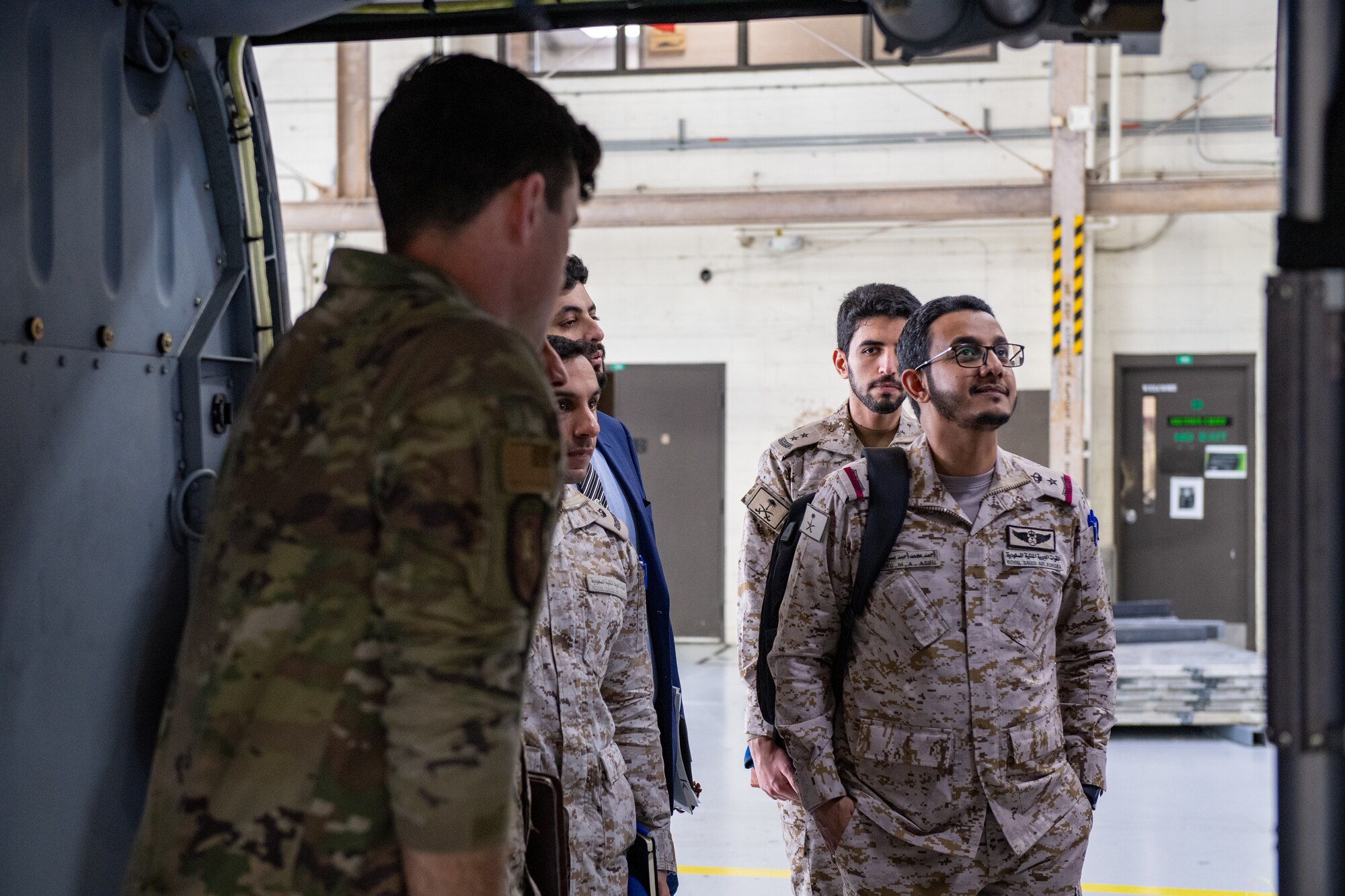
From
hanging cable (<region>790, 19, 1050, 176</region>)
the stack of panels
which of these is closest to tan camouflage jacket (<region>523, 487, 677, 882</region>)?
the stack of panels

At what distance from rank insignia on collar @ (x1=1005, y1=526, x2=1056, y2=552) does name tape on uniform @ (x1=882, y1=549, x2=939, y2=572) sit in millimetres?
177

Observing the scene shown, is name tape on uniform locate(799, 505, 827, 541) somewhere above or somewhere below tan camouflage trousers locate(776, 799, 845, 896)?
above

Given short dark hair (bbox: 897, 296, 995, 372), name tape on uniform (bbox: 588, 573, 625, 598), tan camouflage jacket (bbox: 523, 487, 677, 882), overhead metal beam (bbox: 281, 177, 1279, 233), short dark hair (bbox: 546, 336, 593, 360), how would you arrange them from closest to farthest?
1. tan camouflage jacket (bbox: 523, 487, 677, 882)
2. name tape on uniform (bbox: 588, 573, 625, 598)
3. short dark hair (bbox: 546, 336, 593, 360)
4. short dark hair (bbox: 897, 296, 995, 372)
5. overhead metal beam (bbox: 281, 177, 1279, 233)

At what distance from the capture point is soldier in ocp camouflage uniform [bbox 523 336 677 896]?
2.22m

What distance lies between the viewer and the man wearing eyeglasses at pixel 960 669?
2645 millimetres

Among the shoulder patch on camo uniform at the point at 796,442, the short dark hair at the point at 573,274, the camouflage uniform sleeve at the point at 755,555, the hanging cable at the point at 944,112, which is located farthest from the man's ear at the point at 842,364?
the hanging cable at the point at 944,112

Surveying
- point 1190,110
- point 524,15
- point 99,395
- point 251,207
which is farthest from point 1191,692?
point 99,395

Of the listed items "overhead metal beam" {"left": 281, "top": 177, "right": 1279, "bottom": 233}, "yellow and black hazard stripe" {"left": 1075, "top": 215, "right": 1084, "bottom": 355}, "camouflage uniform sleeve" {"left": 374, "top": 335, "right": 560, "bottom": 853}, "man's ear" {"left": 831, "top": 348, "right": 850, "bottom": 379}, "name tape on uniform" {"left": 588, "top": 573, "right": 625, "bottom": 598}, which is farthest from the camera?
"yellow and black hazard stripe" {"left": 1075, "top": 215, "right": 1084, "bottom": 355}

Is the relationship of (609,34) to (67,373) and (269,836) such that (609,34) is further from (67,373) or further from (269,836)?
(269,836)

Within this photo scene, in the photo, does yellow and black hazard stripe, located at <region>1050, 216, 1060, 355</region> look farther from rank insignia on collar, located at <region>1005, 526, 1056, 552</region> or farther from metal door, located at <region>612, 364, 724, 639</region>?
rank insignia on collar, located at <region>1005, 526, 1056, 552</region>

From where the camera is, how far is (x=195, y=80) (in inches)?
92.0

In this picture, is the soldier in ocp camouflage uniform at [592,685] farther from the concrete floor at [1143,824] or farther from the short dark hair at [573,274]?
the concrete floor at [1143,824]

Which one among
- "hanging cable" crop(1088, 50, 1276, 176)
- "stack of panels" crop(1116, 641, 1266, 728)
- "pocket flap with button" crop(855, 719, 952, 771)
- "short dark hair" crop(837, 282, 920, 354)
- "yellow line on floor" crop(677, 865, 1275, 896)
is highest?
"hanging cable" crop(1088, 50, 1276, 176)

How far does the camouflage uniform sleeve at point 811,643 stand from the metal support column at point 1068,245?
23.8 feet
